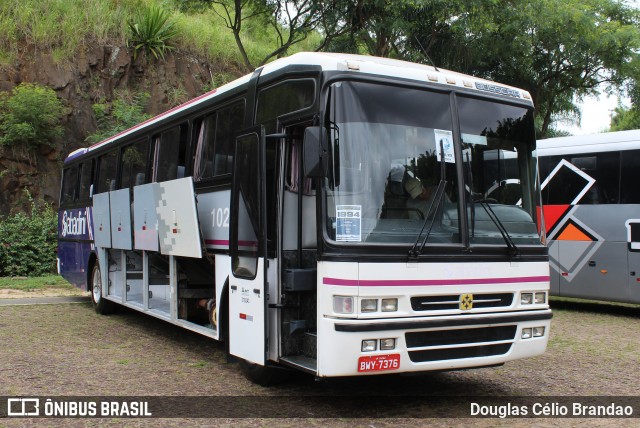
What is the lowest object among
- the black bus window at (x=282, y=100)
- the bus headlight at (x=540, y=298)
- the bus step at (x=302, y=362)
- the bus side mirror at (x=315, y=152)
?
the bus step at (x=302, y=362)

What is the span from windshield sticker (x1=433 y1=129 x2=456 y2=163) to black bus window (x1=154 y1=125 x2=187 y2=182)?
3791 millimetres

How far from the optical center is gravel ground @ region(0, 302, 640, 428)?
5918 mm

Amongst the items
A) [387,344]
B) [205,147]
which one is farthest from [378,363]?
[205,147]

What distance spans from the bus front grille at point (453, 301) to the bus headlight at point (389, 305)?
0.56 feet

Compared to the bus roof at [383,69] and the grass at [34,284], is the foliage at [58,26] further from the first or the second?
the bus roof at [383,69]

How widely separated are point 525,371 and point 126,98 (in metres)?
18.0

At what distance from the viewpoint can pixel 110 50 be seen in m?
22.8

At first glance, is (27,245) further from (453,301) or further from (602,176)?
(453,301)

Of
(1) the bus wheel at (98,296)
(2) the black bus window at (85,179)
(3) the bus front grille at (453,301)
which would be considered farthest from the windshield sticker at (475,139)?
(2) the black bus window at (85,179)

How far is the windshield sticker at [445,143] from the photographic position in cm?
599

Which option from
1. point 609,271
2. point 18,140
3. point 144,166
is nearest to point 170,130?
point 144,166

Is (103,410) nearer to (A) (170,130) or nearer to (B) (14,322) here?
(A) (170,130)

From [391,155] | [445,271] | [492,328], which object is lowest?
[492,328]

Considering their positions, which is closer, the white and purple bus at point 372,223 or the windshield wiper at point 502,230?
the white and purple bus at point 372,223
